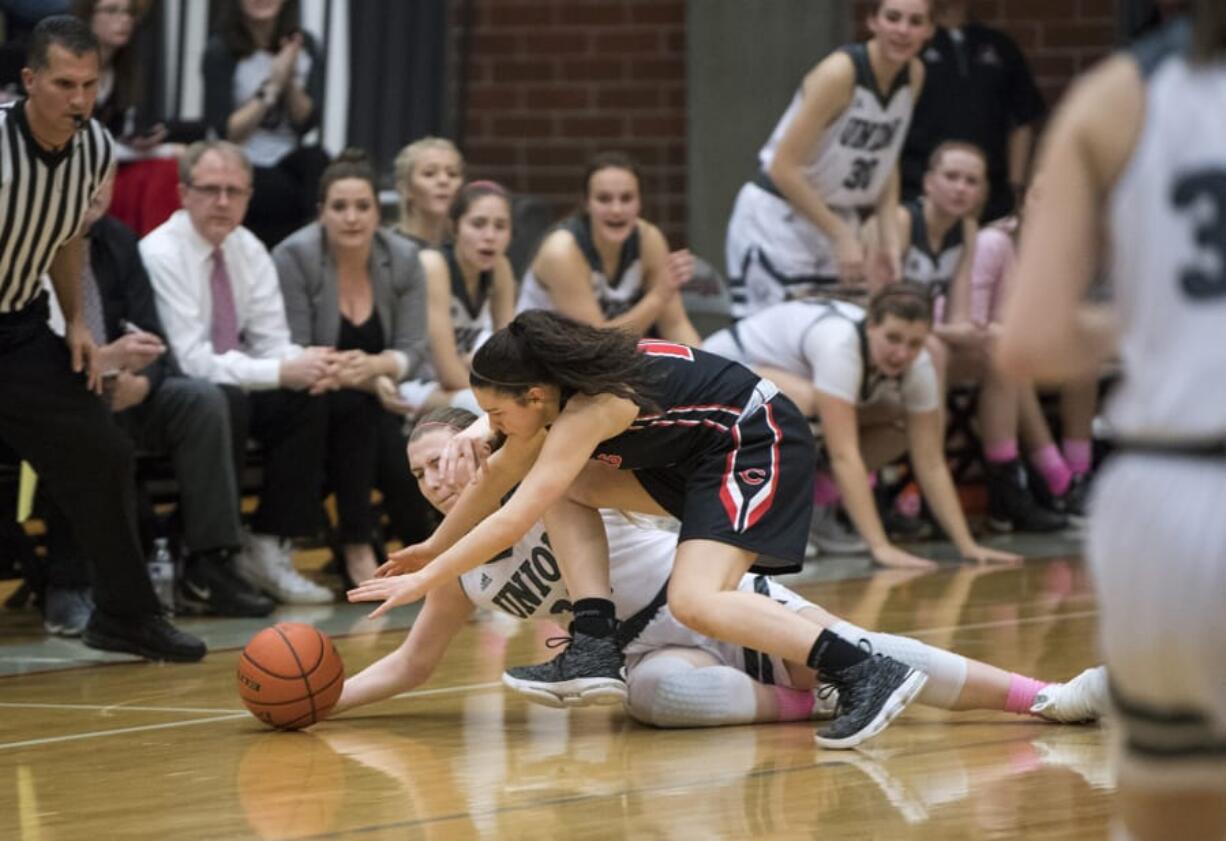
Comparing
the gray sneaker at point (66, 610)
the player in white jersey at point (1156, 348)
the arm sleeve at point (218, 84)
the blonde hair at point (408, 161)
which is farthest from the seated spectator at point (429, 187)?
the player in white jersey at point (1156, 348)

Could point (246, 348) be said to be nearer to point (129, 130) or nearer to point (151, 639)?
point (129, 130)

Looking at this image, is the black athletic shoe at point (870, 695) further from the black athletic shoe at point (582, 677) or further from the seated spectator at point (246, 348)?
the seated spectator at point (246, 348)

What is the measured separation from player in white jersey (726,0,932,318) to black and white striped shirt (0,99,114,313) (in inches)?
123

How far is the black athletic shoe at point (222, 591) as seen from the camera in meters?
6.38

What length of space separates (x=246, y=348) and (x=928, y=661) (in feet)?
10.8

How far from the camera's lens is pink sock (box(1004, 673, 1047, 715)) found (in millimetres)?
4188

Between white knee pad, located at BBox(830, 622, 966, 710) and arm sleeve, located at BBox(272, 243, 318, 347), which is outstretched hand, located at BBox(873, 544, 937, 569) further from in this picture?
white knee pad, located at BBox(830, 622, 966, 710)

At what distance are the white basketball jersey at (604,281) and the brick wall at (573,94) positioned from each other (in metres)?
2.78

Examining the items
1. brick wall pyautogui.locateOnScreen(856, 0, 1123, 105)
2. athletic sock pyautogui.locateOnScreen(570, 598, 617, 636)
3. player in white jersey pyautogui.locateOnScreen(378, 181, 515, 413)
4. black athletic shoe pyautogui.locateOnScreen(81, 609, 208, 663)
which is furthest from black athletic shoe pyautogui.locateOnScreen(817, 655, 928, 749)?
brick wall pyautogui.locateOnScreen(856, 0, 1123, 105)

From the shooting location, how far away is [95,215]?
621 cm

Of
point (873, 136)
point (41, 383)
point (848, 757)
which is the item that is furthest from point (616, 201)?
point (848, 757)

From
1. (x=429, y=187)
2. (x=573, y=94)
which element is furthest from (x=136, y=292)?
(x=573, y=94)

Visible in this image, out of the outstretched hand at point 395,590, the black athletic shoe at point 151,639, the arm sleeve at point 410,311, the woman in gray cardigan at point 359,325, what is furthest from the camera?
the arm sleeve at point 410,311

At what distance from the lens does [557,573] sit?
4508mm
